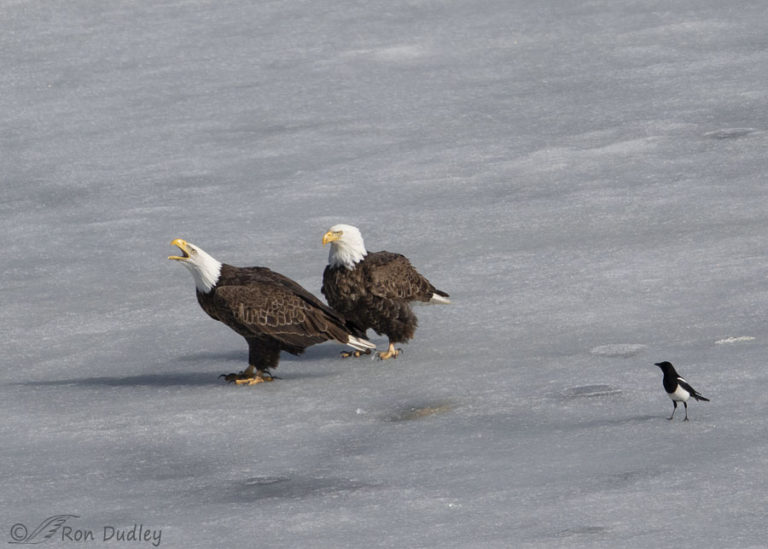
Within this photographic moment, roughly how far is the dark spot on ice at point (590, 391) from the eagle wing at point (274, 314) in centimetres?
164

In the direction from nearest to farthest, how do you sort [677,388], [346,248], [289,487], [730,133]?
[289,487] < [677,388] < [346,248] < [730,133]

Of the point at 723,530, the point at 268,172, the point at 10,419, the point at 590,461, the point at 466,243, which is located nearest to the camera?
the point at 723,530

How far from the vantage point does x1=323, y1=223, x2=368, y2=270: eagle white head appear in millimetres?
8828

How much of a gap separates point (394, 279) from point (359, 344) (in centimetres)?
49

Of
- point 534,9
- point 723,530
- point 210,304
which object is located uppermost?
point 534,9

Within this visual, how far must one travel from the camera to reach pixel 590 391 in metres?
7.59

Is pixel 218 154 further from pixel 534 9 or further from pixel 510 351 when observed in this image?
pixel 510 351

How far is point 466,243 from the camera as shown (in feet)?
35.8

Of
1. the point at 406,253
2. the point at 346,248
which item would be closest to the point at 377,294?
the point at 346,248

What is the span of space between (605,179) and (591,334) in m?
3.59

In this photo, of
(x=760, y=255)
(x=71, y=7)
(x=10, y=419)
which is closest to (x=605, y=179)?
(x=760, y=255)
